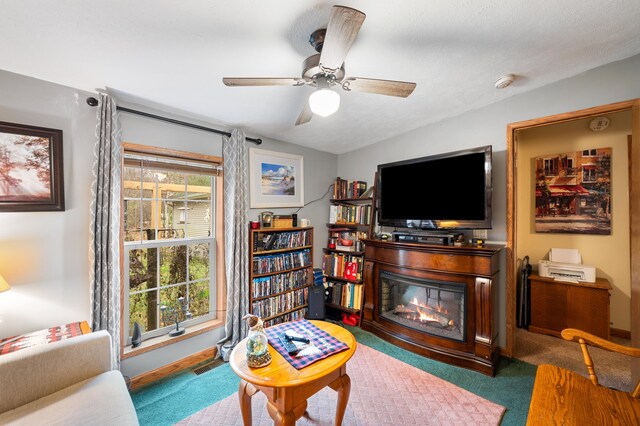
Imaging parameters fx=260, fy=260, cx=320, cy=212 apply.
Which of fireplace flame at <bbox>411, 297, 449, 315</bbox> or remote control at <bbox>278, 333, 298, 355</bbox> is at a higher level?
remote control at <bbox>278, 333, 298, 355</bbox>

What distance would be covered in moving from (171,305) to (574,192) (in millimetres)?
4538

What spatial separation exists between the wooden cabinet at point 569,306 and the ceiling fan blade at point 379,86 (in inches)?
114

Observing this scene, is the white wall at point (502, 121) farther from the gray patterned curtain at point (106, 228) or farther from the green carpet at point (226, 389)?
the gray patterned curtain at point (106, 228)

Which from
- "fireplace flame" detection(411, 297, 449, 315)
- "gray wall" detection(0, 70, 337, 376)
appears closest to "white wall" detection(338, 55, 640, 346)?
"fireplace flame" detection(411, 297, 449, 315)

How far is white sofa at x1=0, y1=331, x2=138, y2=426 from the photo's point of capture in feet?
4.06

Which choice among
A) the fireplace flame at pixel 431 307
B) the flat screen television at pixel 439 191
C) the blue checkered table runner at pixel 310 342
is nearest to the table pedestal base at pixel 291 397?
the blue checkered table runner at pixel 310 342

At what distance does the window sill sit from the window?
7 cm

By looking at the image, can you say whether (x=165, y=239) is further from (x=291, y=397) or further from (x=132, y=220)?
(x=291, y=397)

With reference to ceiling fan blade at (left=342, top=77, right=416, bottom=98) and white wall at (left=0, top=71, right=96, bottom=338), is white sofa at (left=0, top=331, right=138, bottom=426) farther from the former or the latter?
ceiling fan blade at (left=342, top=77, right=416, bottom=98)

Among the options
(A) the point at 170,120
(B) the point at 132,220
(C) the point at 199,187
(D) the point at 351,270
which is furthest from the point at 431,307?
(A) the point at 170,120

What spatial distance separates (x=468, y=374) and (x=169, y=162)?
3255mm

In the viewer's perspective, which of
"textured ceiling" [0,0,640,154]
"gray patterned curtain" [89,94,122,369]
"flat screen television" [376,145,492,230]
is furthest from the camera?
"flat screen television" [376,145,492,230]

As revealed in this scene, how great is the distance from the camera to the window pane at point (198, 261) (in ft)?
8.44

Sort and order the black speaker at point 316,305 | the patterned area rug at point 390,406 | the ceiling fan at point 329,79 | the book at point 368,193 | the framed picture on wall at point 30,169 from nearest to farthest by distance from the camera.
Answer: the ceiling fan at point 329,79
the framed picture on wall at point 30,169
the patterned area rug at point 390,406
the black speaker at point 316,305
the book at point 368,193
